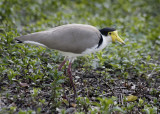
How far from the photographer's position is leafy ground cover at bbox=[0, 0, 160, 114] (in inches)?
146

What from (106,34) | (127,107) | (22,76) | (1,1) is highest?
(1,1)

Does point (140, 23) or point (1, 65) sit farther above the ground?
point (140, 23)

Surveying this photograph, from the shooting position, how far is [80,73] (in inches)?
197

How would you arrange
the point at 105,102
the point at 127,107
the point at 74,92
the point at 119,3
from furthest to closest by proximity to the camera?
the point at 119,3, the point at 74,92, the point at 127,107, the point at 105,102

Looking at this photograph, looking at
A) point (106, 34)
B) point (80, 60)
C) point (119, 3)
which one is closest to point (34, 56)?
point (80, 60)

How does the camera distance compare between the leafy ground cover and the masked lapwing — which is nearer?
the leafy ground cover

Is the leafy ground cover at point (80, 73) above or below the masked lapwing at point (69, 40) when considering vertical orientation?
below

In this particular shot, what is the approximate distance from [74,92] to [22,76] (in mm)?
952

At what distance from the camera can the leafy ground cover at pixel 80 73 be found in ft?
12.1

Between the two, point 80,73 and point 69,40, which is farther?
point 80,73

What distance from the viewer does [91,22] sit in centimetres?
738

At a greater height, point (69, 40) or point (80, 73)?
point (69, 40)

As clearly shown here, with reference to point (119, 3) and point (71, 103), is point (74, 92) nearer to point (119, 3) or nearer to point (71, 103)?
point (71, 103)

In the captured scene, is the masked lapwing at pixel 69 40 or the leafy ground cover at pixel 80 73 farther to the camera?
the masked lapwing at pixel 69 40
